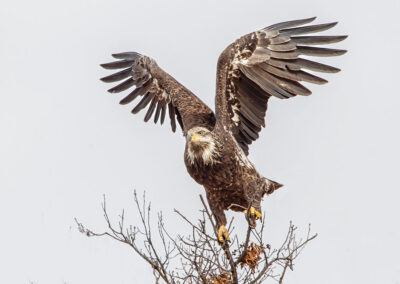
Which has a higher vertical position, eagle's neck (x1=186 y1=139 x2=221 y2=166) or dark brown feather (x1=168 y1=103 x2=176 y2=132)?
dark brown feather (x1=168 y1=103 x2=176 y2=132)

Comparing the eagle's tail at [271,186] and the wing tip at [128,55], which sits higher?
the wing tip at [128,55]

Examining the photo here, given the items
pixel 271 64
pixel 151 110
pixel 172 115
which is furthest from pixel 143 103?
pixel 271 64

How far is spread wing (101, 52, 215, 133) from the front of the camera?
10461 mm

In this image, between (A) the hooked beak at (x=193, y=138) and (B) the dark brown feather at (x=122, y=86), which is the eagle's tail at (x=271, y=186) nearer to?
(A) the hooked beak at (x=193, y=138)

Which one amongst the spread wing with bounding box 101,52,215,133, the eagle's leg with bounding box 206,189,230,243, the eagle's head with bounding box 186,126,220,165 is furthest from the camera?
the spread wing with bounding box 101,52,215,133

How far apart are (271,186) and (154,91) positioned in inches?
107

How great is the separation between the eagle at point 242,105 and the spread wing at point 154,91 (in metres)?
0.03

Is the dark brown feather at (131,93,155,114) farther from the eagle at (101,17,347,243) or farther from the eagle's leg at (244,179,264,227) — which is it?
the eagle's leg at (244,179,264,227)

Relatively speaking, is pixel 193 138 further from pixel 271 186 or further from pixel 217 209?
pixel 271 186

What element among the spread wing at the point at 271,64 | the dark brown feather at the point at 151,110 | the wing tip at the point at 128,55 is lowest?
the spread wing at the point at 271,64

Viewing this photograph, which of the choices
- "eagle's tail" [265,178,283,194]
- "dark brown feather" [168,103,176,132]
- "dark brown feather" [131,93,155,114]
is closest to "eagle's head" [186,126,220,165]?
"eagle's tail" [265,178,283,194]

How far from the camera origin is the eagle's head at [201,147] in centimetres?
895

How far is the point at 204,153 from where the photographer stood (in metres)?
8.95

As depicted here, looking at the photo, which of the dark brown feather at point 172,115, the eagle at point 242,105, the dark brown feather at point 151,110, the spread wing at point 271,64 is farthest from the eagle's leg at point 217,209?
the dark brown feather at point 151,110
